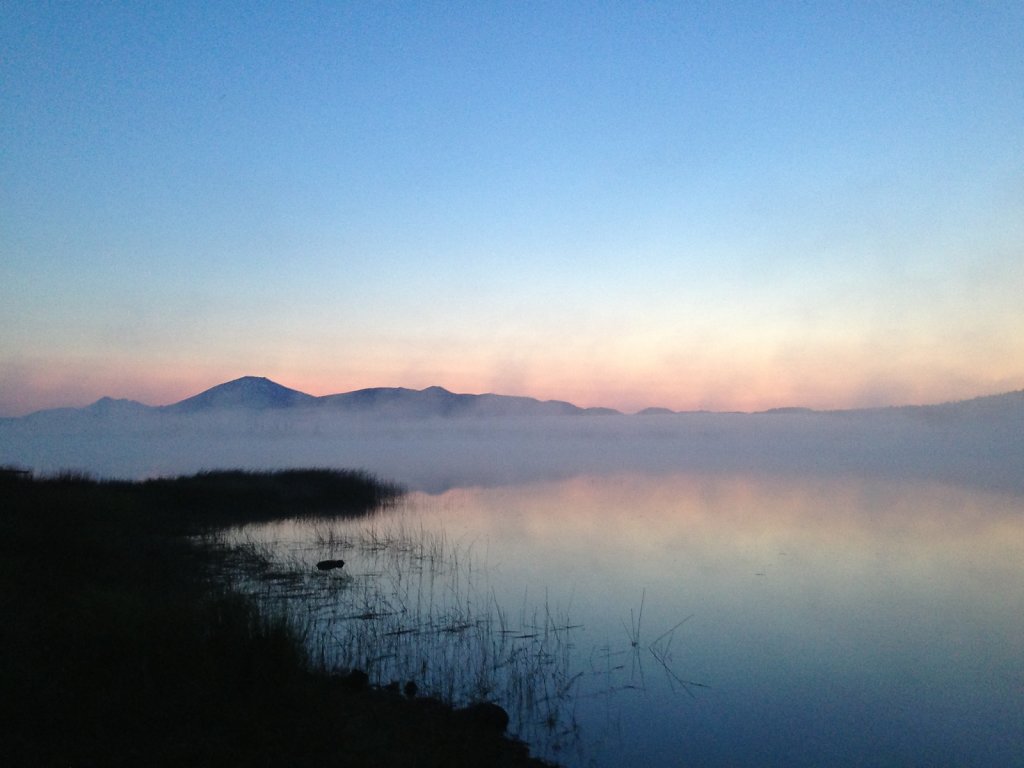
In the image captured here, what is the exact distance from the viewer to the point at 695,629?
10273 millimetres

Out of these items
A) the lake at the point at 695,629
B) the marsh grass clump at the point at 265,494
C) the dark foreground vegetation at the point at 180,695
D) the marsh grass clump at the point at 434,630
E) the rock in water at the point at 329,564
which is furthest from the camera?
the marsh grass clump at the point at 265,494

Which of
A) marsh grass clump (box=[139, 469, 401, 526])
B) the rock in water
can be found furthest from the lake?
marsh grass clump (box=[139, 469, 401, 526])

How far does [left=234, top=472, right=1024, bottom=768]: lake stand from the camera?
688 centimetres

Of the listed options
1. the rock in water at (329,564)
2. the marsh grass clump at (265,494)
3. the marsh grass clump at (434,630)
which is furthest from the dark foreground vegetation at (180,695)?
the marsh grass clump at (265,494)

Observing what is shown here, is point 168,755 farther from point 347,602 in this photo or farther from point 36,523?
point 36,523

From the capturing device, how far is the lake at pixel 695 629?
6.88m

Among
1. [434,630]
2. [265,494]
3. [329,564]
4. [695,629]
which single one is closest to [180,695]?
[434,630]

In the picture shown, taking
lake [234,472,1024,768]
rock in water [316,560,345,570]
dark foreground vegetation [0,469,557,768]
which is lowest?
lake [234,472,1024,768]

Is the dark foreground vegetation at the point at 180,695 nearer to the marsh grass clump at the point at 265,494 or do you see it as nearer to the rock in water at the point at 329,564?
the rock in water at the point at 329,564

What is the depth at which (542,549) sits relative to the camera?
16844mm

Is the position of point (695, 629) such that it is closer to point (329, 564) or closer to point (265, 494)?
point (329, 564)

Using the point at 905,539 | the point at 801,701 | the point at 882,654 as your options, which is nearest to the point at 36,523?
the point at 801,701

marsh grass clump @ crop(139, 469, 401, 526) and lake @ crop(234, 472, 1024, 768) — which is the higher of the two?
marsh grass clump @ crop(139, 469, 401, 526)

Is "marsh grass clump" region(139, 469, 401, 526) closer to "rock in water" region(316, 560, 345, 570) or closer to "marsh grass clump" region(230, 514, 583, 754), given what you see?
"marsh grass clump" region(230, 514, 583, 754)
